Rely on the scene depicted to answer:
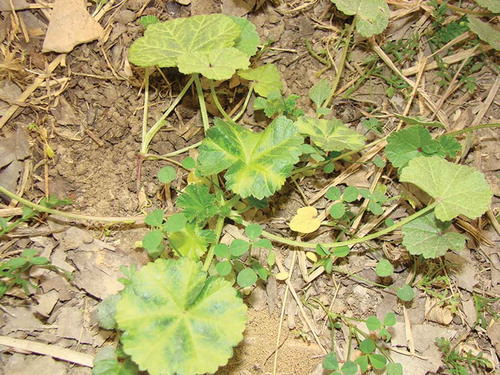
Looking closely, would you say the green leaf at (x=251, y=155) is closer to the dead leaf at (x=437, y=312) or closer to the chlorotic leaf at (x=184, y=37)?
the chlorotic leaf at (x=184, y=37)

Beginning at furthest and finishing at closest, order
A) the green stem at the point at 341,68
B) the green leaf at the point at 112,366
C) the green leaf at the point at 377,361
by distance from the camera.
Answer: the green stem at the point at 341,68, the green leaf at the point at 377,361, the green leaf at the point at 112,366

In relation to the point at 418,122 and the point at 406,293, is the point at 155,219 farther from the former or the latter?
the point at 418,122

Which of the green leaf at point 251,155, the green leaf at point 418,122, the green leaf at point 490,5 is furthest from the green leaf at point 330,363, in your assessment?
the green leaf at point 490,5

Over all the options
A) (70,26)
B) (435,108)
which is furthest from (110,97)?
(435,108)

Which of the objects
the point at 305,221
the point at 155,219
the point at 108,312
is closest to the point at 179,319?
the point at 108,312

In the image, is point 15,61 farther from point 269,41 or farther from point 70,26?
point 269,41

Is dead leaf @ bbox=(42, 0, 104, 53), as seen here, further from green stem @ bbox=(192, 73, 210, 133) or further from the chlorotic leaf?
green stem @ bbox=(192, 73, 210, 133)
